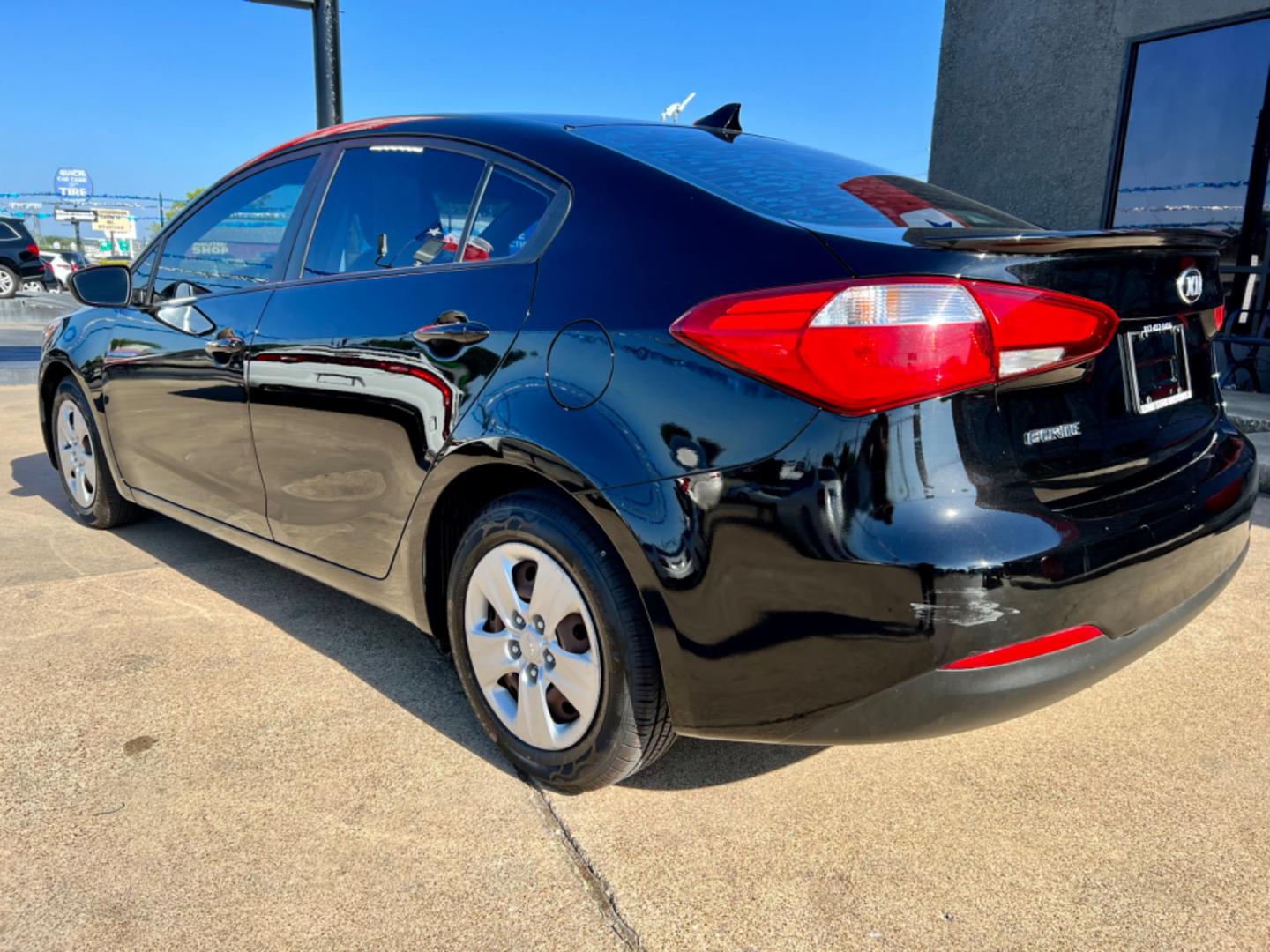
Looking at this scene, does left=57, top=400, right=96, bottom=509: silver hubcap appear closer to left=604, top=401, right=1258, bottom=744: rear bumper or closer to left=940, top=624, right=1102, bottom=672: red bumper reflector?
left=604, top=401, right=1258, bottom=744: rear bumper

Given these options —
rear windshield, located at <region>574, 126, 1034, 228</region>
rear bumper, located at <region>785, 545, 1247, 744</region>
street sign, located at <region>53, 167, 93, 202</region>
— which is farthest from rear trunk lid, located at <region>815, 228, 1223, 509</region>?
street sign, located at <region>53, 167, 93, 202</region>

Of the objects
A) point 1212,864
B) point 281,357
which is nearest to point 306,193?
point 281,357

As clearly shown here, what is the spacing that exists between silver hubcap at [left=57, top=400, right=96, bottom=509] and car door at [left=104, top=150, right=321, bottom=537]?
0.43 meters

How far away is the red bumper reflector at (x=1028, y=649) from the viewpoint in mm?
1705

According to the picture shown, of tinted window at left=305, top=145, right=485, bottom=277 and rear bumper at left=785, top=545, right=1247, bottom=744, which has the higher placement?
tinted window at left=305, top=145, right=485, bottom=277

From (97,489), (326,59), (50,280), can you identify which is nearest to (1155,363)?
(97,489)

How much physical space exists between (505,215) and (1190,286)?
5.15 feet

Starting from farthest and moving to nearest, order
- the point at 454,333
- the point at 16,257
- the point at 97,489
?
the point at 16,257 → the point at 97,489 → the point at 454,333

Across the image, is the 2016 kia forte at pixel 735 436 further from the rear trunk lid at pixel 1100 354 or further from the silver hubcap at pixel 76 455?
the silver hubcap at pixel 76 455

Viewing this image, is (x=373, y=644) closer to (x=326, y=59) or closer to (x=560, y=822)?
(x=560, y=822)

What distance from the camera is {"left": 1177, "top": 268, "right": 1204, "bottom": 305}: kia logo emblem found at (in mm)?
2092

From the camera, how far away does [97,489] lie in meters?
4.24

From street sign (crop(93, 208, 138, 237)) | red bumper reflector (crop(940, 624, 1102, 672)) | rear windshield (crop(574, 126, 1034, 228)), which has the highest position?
street sign (crop(93, 208, 138, 237))

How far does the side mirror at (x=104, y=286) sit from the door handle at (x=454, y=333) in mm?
2048
